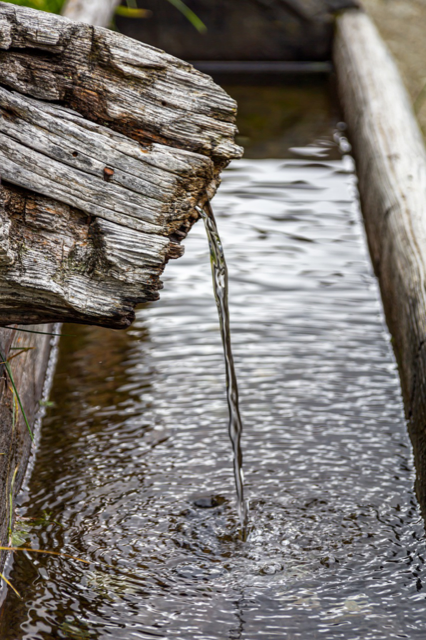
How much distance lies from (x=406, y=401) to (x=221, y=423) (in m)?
0.67

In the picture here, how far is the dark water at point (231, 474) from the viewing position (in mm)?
1993

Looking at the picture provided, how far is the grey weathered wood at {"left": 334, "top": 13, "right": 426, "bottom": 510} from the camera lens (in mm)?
2648

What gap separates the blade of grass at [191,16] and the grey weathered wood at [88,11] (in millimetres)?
1640

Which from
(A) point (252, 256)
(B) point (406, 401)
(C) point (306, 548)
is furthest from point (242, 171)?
(C) point (306, 548)

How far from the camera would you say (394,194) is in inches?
141

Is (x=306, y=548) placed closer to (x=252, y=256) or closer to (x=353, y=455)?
(x=353, y=455)

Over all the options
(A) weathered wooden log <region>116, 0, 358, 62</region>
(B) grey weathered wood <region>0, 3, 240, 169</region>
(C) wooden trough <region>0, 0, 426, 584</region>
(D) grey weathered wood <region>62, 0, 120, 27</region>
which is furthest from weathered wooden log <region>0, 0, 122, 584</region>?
(A) weathered wooden log <region>116, 0, 358, 62</region>

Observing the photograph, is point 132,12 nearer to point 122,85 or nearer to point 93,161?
point 122,85

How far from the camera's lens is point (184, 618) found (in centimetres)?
196

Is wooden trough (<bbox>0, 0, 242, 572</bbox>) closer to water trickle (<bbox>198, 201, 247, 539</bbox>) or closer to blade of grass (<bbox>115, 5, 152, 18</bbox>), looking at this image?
water trickle (<bbox>198, 201, 247, 539</bbox>)

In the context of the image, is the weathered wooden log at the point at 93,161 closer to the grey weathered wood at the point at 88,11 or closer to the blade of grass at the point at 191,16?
the grey weathered wood at the point at 88,11

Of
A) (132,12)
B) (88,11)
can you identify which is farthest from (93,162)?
(132,12)

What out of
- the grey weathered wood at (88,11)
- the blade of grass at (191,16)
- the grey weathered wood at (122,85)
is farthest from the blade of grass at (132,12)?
the grey weathered wood at (122,85)

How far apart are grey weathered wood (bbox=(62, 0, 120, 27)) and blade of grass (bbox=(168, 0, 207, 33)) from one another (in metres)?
1.64
